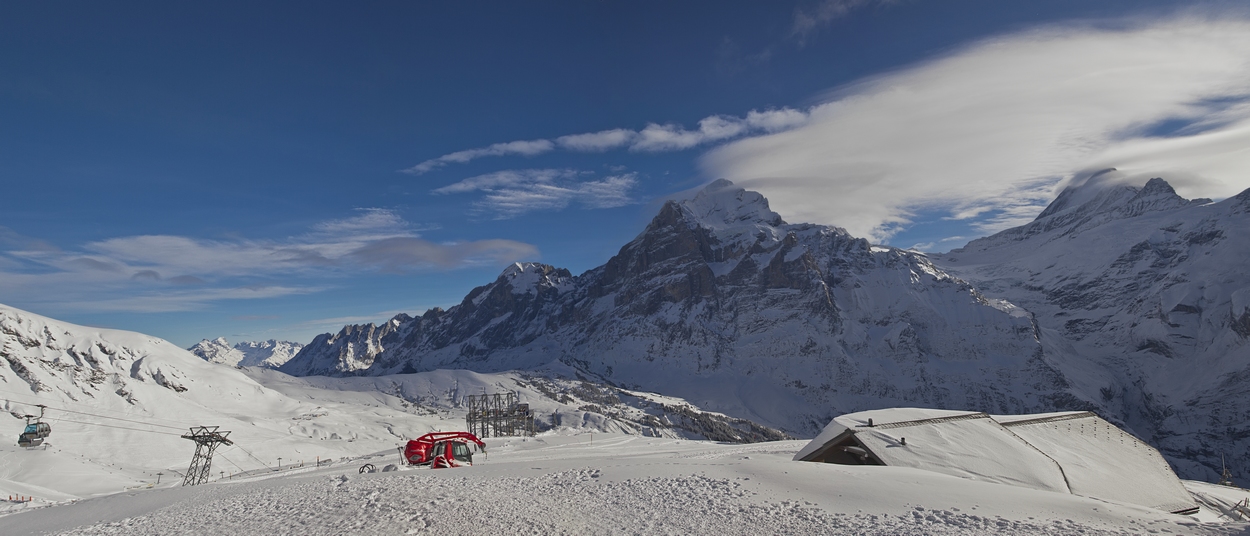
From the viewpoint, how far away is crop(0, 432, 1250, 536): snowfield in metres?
10.9

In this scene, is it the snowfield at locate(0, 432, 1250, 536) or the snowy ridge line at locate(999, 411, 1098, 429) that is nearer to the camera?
the snowfield at locate(0, 432, 1250, 536)

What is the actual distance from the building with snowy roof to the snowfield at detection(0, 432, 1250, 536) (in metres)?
3.25

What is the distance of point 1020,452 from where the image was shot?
18.4 m

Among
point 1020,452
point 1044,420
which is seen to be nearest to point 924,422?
point 1020,452

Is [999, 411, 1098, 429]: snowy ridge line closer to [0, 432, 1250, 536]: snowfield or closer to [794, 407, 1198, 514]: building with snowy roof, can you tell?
[794, 407, 1198, 514]: building with snowy roof

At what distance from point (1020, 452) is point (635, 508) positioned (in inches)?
531

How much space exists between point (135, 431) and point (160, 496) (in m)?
77.9

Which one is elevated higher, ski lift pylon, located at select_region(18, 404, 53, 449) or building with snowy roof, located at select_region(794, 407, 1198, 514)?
building with snowy roof, located at select_region(794, 407, 1198, 514)

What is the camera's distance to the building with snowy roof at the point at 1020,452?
57.4 ft

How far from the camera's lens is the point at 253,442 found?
8025 centimetres

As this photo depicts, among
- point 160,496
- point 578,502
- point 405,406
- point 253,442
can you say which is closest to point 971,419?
point 578,502

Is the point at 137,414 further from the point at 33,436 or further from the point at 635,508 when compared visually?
the point at 635,508

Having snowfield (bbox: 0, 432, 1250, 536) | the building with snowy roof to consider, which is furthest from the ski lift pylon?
the building with snowy roof

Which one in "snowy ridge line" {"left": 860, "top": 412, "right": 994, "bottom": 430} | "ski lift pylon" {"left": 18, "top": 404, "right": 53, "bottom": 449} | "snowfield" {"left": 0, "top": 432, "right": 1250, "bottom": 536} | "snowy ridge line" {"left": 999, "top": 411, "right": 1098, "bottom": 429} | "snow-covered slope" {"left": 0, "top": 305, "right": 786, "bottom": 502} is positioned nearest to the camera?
"snowfield" {"left": 0, "top": 432, "right": 1250, "bottom": 536}
